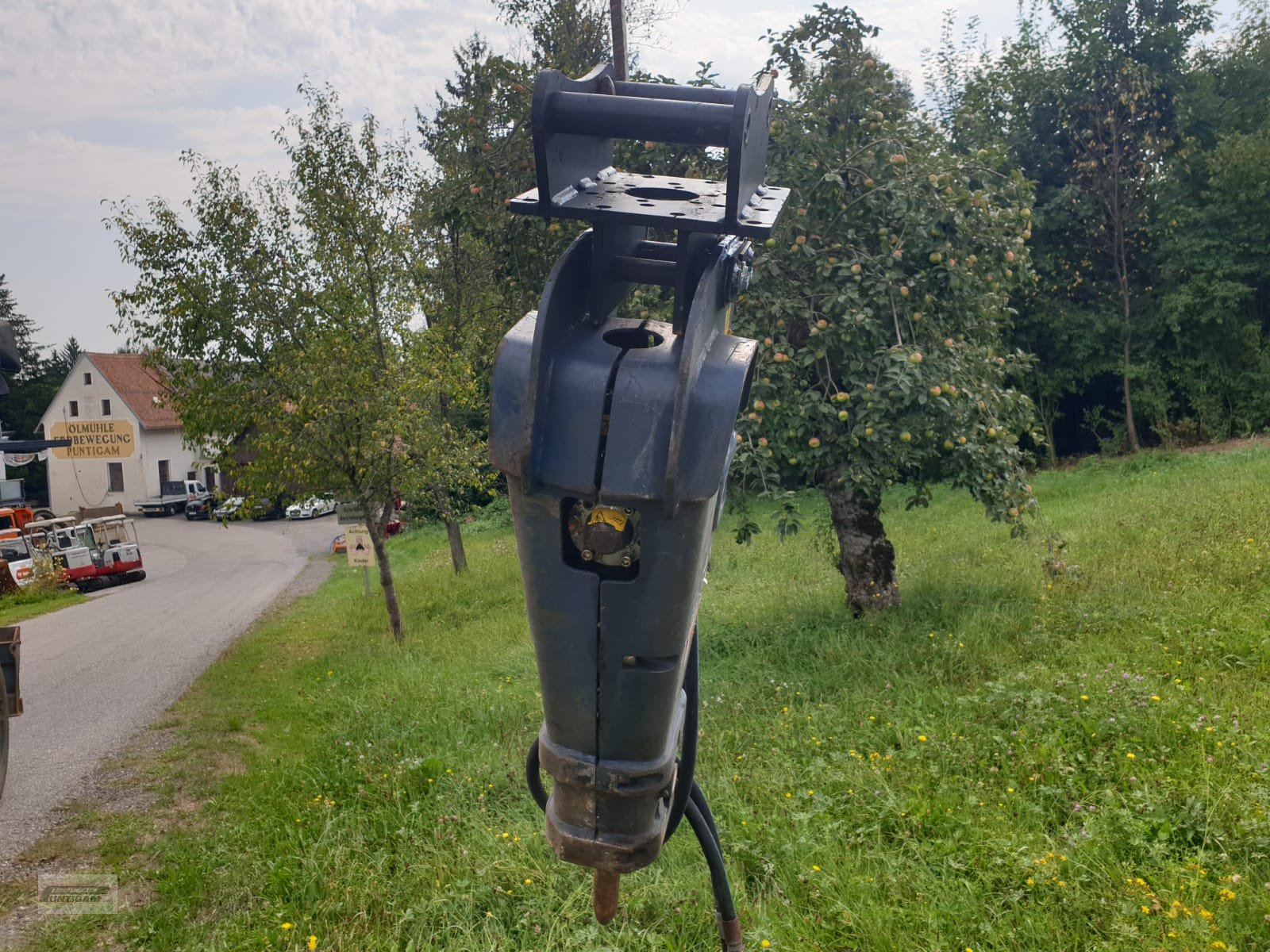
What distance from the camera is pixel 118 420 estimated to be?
36656 millimetres

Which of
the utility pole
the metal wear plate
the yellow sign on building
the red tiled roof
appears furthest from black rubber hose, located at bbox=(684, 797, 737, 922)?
the red tiled roof

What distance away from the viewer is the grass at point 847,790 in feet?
12.7

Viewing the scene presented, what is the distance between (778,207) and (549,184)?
40 centimetres

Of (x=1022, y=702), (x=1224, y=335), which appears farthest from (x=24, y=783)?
(x=1224, y=335)

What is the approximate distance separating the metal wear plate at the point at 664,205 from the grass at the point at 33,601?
18803 mm

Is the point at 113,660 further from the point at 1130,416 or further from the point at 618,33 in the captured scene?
the point at 1130,416

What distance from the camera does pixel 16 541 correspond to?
20.7m

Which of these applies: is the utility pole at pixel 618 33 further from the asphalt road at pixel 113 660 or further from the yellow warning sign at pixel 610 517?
the asphalt road at pixel 113 660

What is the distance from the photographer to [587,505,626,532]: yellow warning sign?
144 centimetres

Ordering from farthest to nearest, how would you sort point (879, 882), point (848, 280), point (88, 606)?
point (88, 606)
point (848, 280)
point (879, 882)

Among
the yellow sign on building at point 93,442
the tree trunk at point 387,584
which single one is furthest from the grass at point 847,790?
the yellow sign on building at point 93,442

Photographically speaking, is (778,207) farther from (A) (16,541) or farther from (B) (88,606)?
(A) (16,541)

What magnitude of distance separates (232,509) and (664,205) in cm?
1081

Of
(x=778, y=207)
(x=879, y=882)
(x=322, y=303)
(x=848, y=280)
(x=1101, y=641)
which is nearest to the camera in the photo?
(x=778, y=207)
